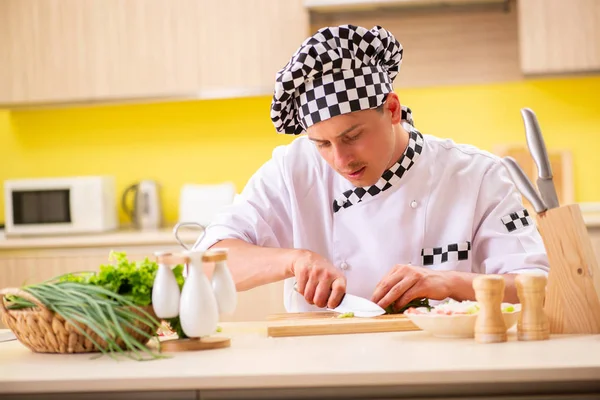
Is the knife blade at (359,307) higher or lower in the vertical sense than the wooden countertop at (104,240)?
lower

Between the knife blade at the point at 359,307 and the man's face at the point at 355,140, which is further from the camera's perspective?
the man's face at the point at 355,140

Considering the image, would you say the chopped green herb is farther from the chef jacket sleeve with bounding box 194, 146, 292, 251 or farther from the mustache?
the chef jacket sleeve with bounding box 194, 146, 292, 251

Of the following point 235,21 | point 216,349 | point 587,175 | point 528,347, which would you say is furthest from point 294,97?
point 587,175

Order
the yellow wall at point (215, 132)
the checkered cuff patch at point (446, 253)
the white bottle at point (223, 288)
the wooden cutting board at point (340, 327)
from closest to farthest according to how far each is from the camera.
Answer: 1. the white bottle at point (223, 288)
2. the wooden cutting board at point (340, 327)
3. the checkered cuff patch at point (446, 253)
4. the yellow wall at point (215, 132)

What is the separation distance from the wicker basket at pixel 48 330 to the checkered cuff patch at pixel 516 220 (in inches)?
38.3

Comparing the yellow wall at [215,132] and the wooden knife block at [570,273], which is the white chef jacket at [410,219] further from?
the yellow wall at [215,132]

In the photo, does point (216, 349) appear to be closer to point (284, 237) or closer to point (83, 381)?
point (83, 381)

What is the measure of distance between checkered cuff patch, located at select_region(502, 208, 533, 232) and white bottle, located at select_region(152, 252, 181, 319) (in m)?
0.94

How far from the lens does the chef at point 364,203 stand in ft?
6.28

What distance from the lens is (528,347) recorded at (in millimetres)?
1415

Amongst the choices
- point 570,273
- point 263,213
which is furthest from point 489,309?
point 263,213

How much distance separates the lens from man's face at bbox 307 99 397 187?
1.95 metres

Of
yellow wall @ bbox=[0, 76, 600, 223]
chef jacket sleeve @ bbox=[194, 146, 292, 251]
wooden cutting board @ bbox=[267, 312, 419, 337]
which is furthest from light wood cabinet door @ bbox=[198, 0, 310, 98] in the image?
wooden cutting board @ bbox=[267, 312, 419, 337]

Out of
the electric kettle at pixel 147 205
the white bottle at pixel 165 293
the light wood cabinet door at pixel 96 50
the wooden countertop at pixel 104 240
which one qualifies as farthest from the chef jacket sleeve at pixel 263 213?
the electric kettle at pixel 147 205
